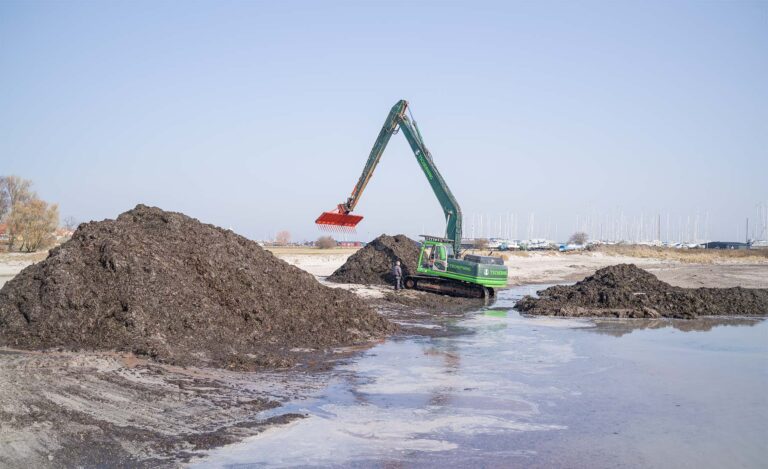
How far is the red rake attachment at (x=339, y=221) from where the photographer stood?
2612 cm

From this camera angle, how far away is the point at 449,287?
81.4 ft

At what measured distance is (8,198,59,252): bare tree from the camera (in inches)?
1647

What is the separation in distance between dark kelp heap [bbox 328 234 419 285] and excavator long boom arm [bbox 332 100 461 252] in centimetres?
310

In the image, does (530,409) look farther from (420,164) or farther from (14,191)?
(14,191)

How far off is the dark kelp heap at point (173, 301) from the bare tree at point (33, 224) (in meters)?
31.0

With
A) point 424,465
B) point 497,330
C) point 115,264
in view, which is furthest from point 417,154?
point 424,465

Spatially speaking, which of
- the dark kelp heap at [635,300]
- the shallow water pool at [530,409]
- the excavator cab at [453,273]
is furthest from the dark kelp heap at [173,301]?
the excavator cab at [453,273]

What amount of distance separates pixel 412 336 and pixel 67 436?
381 inches

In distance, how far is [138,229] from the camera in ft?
48.5

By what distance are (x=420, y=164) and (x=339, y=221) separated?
13.6ft

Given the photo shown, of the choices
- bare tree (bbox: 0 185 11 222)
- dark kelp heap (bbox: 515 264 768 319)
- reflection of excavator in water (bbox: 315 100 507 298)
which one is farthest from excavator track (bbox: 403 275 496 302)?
bare tree (bbox: 0 185 11 222)

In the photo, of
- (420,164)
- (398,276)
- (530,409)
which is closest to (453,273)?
(398,276)

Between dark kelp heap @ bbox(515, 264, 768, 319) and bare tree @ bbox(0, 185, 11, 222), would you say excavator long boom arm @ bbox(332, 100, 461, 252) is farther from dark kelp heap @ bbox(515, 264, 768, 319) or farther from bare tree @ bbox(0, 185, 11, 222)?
bare tree @ bbox(0, 185, 11, 222)

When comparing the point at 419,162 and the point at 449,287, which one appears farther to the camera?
the point at 419,162
